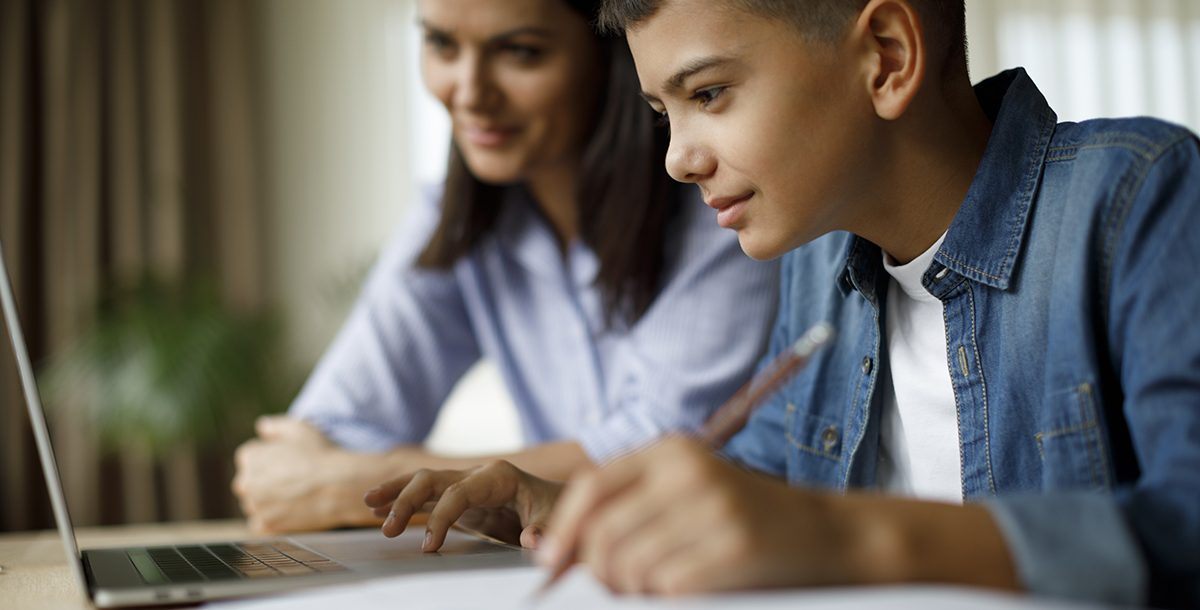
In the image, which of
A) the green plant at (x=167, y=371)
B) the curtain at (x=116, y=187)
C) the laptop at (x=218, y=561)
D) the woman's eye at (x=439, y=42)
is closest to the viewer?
the laptop at (x=218, y=561)

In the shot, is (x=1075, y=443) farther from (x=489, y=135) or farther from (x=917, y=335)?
(x=489, y=135)

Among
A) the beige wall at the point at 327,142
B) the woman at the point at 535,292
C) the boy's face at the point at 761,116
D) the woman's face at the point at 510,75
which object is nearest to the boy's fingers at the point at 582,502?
the boy's face at the point at 761,116

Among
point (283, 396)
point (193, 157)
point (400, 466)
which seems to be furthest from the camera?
point (193, 157)

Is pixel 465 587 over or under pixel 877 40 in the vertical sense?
under

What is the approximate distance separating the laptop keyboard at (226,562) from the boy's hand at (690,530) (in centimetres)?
Result: 33

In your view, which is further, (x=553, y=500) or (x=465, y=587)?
(x=553, y=500)

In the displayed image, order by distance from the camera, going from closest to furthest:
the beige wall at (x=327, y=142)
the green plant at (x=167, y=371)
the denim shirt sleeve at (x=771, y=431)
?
the denim shirt sleeve at (x=771, y=431) → the green plant at (x=167, y=371) → the beige wall at (x=327, y=142)

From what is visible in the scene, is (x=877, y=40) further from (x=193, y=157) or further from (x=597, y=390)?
(x=193, y=157)

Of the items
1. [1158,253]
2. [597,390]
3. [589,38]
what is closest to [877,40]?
[1158,253]

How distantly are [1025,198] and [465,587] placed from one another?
0.51m

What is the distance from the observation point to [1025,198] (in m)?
0.85

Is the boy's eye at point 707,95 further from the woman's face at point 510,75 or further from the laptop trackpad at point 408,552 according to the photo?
the woman's face at point 510,75

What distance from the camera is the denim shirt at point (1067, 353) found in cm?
58

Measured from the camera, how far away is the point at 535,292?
169cm
